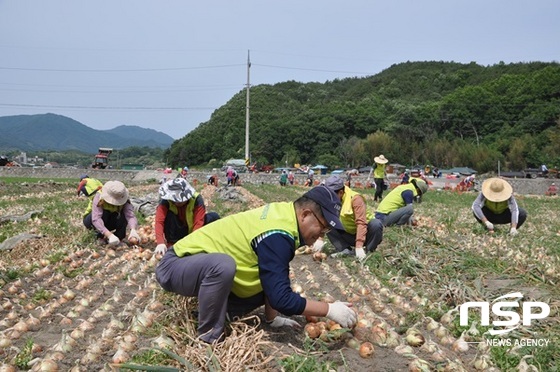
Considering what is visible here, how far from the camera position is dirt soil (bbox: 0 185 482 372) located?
2.65 metres

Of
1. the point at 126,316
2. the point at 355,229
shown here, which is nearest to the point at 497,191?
the point at 355,229

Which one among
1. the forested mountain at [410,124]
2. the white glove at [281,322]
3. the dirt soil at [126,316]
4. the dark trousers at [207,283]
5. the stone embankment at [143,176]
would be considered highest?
the forested mountain at [410,124]

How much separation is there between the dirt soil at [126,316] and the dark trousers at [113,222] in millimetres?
511

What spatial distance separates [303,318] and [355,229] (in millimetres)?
2579

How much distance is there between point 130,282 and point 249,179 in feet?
93.8

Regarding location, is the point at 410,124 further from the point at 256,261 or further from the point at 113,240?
the point at 256,261

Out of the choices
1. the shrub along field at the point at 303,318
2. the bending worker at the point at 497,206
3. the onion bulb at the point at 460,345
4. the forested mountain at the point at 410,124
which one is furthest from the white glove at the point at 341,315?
the forested mountain at the point at 410,124

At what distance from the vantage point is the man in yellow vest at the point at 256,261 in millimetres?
2486

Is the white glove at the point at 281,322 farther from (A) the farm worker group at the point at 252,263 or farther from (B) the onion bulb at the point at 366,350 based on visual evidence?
(B) the onion bulb at the point at 366,350

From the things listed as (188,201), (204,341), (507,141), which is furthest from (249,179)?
(507,141)

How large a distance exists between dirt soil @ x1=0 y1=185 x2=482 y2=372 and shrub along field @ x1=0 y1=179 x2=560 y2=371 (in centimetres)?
1

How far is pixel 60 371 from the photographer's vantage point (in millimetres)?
2557

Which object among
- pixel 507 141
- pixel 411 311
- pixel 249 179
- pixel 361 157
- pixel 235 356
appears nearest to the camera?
pixel 235 356

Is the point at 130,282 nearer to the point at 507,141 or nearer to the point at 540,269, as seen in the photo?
the point at 540,269
